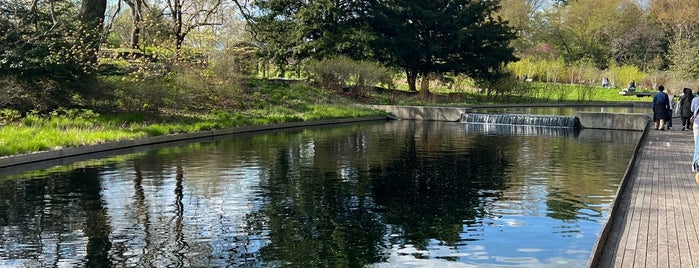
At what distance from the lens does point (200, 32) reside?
3095cm

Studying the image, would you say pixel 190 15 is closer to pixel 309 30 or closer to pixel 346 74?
pixel 309 30

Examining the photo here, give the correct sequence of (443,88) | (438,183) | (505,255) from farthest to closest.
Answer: (443,88)
(438,183)
(505,255)

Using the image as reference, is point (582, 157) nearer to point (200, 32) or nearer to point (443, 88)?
point (200, 32)

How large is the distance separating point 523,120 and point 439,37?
15.2 m

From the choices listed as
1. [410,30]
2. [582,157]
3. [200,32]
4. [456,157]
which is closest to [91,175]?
[456,157]

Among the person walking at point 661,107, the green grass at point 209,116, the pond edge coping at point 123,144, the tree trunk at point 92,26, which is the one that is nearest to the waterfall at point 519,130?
the person walking at point 661,107

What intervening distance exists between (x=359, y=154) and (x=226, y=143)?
15.5ft

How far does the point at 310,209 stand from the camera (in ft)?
31.7

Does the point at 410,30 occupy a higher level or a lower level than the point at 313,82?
higher

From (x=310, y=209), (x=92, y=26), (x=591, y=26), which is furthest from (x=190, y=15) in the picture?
(x=591, y=26)

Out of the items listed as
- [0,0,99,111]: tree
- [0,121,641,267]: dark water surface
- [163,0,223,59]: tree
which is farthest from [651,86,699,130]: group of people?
[0,0,99,111]: tree

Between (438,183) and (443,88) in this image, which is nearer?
(438,183)

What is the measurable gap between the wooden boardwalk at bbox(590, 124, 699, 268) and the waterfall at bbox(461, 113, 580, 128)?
549 inches

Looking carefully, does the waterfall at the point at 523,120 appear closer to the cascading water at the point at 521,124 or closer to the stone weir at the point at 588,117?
the cascading water at the point at 521,124
